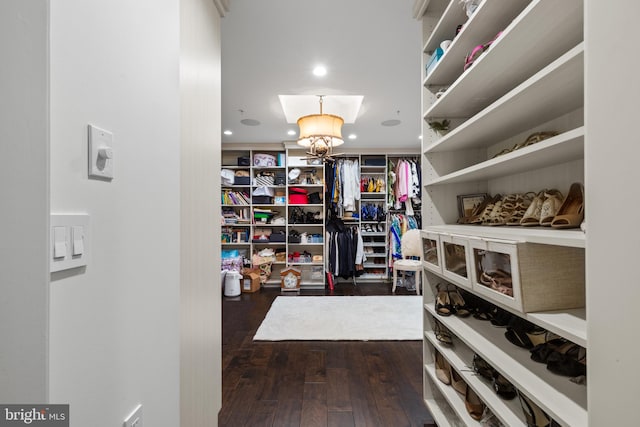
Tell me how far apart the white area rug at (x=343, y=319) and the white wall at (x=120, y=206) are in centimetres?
189

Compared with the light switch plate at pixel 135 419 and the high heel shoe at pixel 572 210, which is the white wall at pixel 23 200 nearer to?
the light switch plate at pixel 135 419

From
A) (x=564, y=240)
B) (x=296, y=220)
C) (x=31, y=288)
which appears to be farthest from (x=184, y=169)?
(x=296, y=220)

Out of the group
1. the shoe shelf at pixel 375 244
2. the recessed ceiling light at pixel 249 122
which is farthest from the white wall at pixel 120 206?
the shoe shelf at pixel 375 244

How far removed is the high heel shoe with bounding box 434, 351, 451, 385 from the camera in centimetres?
142

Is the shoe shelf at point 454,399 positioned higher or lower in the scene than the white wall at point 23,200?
lower

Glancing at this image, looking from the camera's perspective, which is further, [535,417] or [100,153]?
[535,417]

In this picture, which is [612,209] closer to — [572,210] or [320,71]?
[572,210]

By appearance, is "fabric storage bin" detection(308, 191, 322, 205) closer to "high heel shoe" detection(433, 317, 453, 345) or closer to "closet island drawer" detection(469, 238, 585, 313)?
"high heel shoe" detection(433, 317, 453, 345)

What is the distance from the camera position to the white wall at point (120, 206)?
525 mm

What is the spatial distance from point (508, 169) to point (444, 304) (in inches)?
28.9

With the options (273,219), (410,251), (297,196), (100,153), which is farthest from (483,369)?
(273,219)

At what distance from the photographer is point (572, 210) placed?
0.92m

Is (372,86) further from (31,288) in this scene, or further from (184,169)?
(31,288)

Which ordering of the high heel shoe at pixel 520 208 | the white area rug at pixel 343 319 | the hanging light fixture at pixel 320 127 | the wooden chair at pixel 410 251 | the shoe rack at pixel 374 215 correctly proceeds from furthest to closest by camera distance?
the shoe rack at pixel 374 215, the wooden chair at pixel 410 251, the hanging light fixture at pixel 320 127, the white area rug at pixel 343 319, the high heel shoe at pixel 520 208
